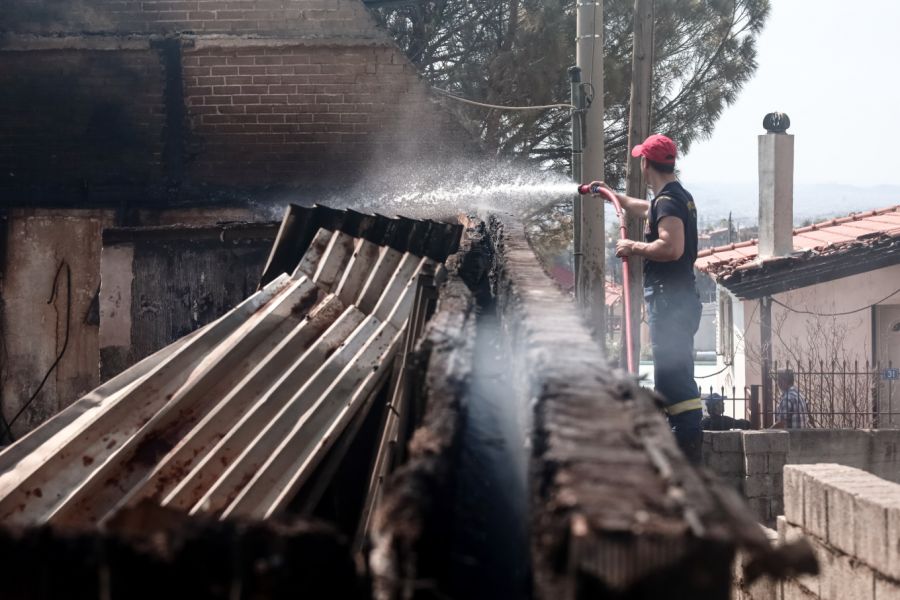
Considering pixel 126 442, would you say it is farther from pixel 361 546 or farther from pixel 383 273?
pixel 383 273

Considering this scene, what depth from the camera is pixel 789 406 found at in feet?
39.6

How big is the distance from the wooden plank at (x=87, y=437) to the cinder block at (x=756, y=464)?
4.94 meters

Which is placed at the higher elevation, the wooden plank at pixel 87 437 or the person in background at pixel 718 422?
the wooden plank at pixel 87 437

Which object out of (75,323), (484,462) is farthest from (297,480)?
(75,323)

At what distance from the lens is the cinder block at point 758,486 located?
796cm

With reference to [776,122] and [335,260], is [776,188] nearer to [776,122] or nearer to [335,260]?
[776,122]

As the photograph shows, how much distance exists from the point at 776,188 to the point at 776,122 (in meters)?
0.98

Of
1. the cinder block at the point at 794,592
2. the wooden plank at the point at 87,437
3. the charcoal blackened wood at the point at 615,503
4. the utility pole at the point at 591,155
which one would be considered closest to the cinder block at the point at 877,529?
the cinder block at the point at 794,592

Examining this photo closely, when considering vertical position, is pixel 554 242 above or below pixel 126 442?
above

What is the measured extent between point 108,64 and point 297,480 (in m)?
A: 8.27

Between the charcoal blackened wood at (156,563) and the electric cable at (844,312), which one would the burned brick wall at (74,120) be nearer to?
the electric cable at (844,312)

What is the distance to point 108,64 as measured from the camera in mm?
10633

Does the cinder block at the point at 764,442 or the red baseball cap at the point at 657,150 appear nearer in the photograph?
the red baseball cap at the point at 657,150


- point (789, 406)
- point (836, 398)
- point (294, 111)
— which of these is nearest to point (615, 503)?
point (294, 111)
